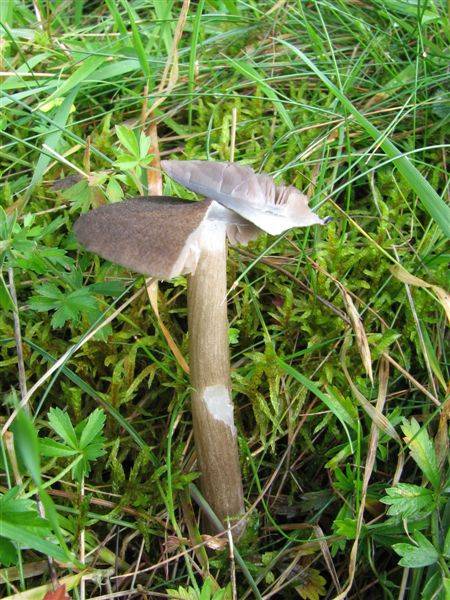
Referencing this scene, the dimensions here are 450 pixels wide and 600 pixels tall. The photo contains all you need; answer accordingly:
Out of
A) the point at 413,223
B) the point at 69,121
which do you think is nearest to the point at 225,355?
the point at 413,223

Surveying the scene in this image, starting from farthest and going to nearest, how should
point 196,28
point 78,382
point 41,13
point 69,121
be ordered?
point 41,13 → point 69,121 → point 196,28 → point 78,382

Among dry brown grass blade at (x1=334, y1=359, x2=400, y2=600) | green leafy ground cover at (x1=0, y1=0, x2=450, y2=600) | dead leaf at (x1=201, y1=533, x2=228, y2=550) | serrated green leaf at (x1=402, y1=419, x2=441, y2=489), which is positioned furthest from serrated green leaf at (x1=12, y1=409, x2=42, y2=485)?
serrated green leaf at (x1=402, y1=419, x2=441, y2=489)

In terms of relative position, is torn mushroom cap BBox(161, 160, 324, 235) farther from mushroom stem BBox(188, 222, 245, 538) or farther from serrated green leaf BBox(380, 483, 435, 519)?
serrated green leaf BBox(380, 483, 435, 519)

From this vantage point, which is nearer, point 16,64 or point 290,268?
point 290,268

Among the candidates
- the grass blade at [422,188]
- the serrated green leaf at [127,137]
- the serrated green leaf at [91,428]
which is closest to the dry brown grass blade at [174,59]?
the serrated green leaf at [127,137]

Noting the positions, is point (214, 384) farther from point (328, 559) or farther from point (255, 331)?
point (328, 559)

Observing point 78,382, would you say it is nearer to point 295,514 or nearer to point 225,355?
point 225,355
